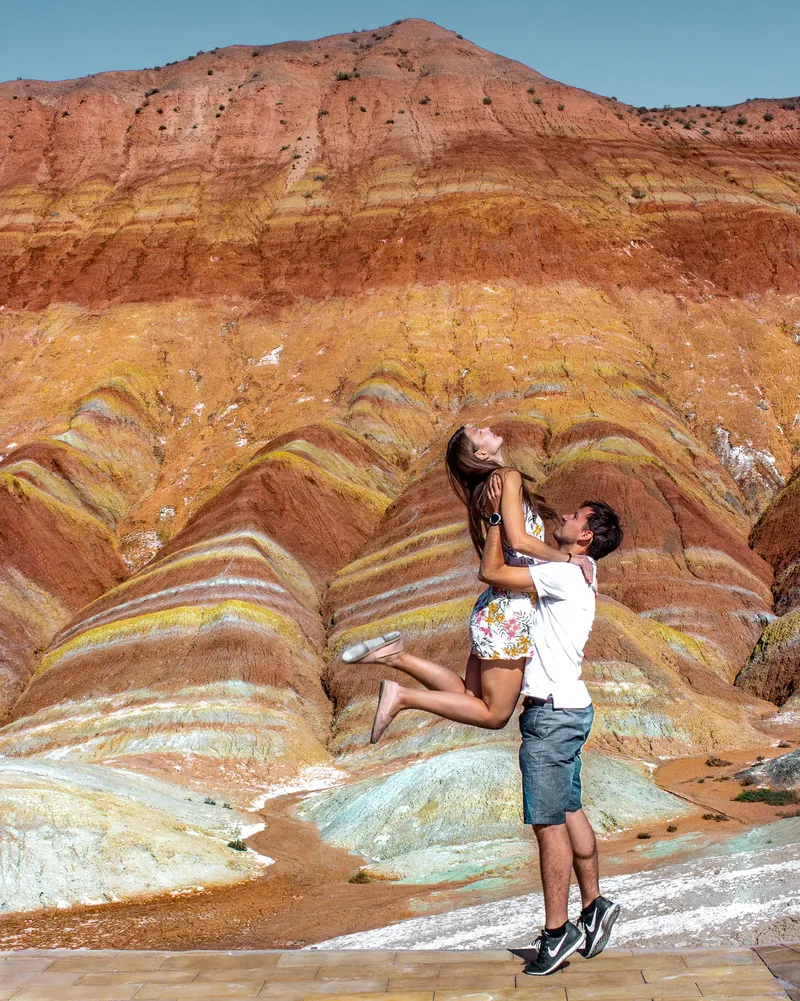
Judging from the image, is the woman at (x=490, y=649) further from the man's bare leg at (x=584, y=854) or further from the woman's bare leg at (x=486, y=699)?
the man's bare leg at (x=584, y=854)

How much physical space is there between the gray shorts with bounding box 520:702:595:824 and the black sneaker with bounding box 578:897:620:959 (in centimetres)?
69

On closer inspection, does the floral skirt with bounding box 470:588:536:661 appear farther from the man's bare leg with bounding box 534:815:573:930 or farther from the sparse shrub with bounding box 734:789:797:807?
the sparse shrub with bounding box 734:789:797:807

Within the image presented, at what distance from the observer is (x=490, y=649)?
7094 millimetres

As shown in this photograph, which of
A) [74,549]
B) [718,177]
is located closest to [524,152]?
[718,177]

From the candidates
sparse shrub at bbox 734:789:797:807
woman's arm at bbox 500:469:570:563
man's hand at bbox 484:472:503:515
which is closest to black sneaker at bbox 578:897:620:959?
woman's arm at bbox 500:469:570:563

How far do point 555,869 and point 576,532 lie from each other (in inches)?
87.7

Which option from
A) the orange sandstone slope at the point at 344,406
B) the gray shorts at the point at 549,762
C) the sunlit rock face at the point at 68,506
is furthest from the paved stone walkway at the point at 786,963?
the sunlit rock face at the point at 68,506

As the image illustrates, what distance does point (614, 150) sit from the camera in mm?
79500

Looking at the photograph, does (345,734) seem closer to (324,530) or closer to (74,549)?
(324,530)

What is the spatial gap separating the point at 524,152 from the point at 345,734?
53086 mm

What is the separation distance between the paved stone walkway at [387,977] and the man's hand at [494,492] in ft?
9.63

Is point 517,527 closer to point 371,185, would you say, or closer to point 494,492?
point 494,492

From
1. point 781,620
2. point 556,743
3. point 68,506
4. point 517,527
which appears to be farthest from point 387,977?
point 68,506

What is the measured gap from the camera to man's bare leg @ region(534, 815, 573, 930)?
6.86 meters
